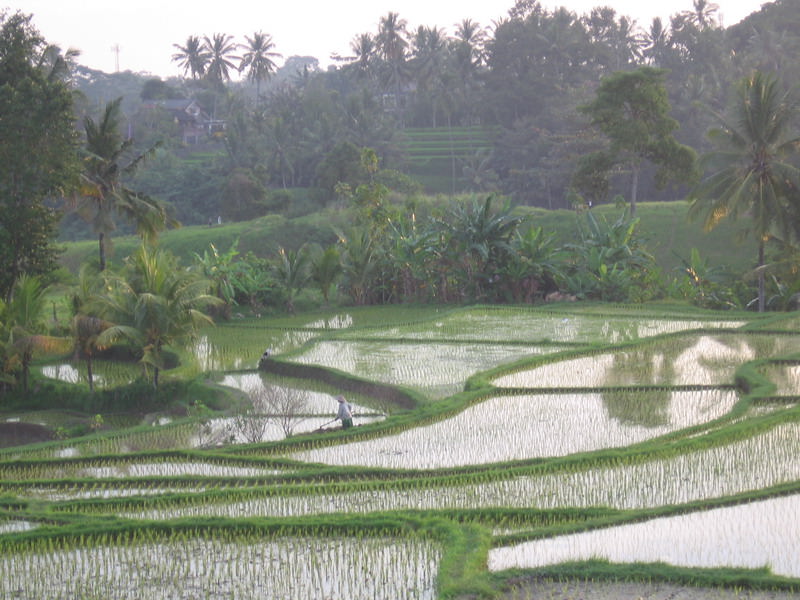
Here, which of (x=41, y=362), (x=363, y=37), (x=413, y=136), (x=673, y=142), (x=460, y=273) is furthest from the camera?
(x=363, y=37)

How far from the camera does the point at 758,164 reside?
16.3m

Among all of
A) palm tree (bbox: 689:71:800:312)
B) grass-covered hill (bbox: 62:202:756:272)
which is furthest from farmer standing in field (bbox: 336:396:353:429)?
grass-covered hill (bbox: 62:202:756:272)

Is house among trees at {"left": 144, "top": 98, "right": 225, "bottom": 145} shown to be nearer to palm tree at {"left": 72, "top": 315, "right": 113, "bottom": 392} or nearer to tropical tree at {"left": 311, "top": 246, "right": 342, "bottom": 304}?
tropical tree at {"left": 311, "top": 246, "right": 342, "bottom": 304}

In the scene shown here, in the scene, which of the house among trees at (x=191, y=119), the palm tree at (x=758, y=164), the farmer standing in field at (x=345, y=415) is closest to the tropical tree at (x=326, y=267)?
the palm tree at (x=758, y=164)

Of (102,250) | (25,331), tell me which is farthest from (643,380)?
(102,250)

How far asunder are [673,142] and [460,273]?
24.9ft

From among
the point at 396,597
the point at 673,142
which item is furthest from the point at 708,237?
the point at 396,597

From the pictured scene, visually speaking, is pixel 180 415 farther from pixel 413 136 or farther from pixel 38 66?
pixel 413 136

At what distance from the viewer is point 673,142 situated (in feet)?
73.9

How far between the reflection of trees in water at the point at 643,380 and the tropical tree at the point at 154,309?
4613 millimetres

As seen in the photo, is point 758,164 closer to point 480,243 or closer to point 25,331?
point 480,243

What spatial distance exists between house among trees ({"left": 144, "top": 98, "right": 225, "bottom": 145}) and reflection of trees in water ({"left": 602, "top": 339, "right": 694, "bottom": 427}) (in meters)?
34.9

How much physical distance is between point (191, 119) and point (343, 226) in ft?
75.1

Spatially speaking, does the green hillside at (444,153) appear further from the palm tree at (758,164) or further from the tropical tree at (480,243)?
the palm tree at (758,164)
